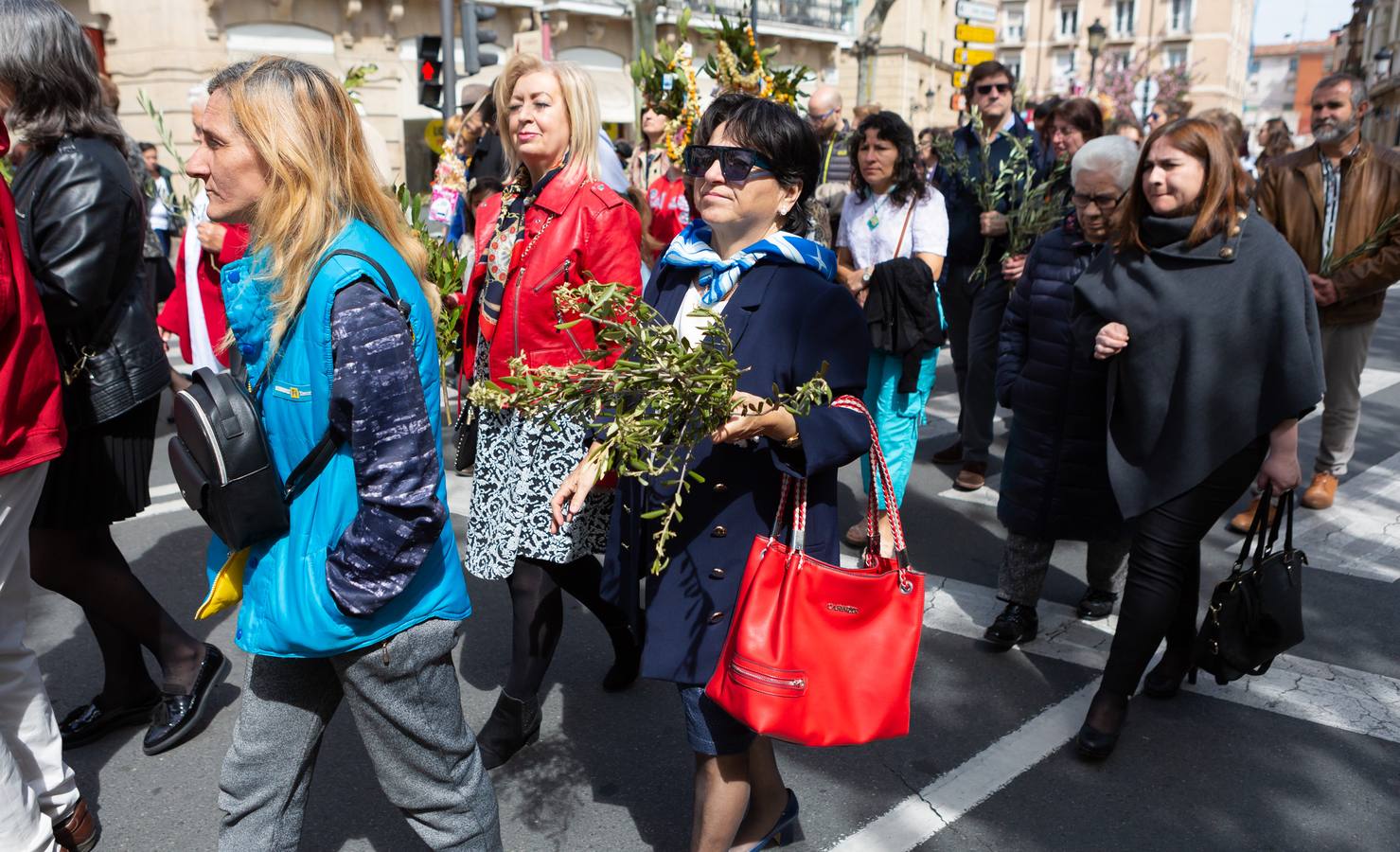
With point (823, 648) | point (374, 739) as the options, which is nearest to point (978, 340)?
point (823, 648)

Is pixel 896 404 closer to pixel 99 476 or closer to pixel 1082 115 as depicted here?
pixel 1082 115

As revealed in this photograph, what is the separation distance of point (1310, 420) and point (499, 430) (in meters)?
6.29

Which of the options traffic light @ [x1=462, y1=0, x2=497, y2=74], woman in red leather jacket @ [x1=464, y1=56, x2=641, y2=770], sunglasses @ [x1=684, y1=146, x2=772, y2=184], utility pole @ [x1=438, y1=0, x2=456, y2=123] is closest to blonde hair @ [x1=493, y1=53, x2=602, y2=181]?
woman in red leather jacket @ [x1=464, y1=56, x2=641, y2=770]

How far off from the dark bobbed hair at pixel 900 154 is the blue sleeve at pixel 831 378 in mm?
2888

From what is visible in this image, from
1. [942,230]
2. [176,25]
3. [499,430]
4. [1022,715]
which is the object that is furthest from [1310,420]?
[176,25]

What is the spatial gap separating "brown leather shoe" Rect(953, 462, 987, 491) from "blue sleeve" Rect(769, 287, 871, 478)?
374 centimetres

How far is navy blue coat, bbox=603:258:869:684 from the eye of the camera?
7.64 ft

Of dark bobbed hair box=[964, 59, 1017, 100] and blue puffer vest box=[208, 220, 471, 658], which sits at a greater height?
dark bobbed hair box=[964, 59, 1017, 100]

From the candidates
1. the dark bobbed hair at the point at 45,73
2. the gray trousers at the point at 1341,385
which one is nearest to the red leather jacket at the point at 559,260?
the dark bobbed hair at the point at 45,73

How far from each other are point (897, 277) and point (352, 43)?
23.5 metres

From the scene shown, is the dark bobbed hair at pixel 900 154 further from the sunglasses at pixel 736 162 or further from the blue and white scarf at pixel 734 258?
the sunglasses at pixel 736 162

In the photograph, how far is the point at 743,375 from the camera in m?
2.29

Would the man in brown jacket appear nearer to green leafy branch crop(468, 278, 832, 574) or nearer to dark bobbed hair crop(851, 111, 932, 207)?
dark bobbed hair crop(851, 111, 932, 207)

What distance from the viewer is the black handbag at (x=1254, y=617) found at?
10.5 feet
